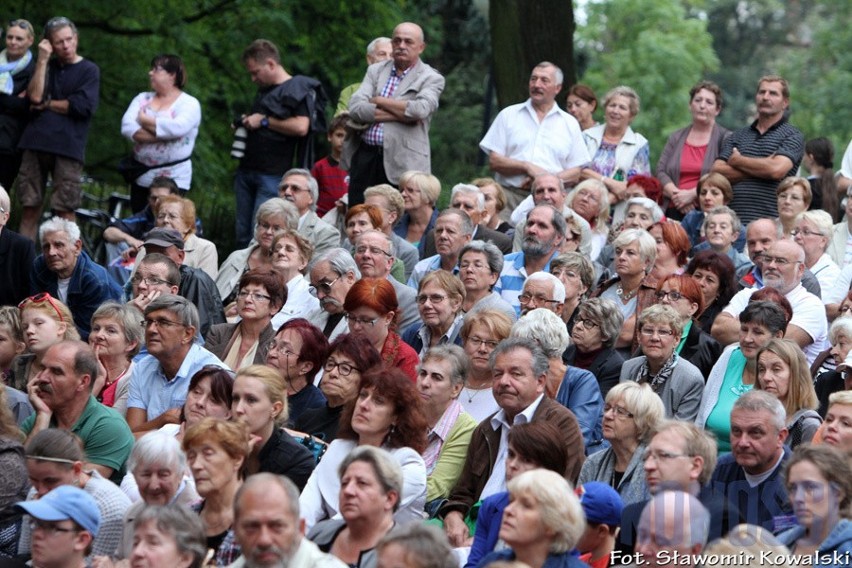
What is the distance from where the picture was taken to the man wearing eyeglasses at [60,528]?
6941 mm

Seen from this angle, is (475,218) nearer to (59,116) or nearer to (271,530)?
(59,116)

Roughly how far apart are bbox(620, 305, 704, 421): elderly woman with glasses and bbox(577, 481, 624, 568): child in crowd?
86.6 inches

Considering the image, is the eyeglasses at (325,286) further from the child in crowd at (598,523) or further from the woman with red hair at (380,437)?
the child in crowd at (598,523)

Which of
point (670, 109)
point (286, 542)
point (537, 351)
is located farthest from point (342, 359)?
point (670, 109)

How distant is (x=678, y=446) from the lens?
24.7ft

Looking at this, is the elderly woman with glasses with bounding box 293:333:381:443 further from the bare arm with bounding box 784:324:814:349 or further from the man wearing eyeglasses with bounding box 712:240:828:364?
the bare arm with bounding box 784:324:814:349

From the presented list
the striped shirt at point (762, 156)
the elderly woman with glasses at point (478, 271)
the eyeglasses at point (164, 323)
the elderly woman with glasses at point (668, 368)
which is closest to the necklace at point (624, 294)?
the elderly woman with glasses at point (478, 271)

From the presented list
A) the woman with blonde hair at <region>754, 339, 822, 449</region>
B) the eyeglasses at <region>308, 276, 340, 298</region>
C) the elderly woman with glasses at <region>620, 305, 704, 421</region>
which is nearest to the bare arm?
the elderly woman with glasses at <region>620, 305, 704, 421</region>

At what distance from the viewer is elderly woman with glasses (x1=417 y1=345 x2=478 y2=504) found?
8.98 meters

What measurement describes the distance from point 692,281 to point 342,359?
108 inches

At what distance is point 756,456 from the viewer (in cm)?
795

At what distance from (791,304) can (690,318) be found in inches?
29.5

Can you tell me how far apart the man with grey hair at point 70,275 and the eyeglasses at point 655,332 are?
4.11 metres

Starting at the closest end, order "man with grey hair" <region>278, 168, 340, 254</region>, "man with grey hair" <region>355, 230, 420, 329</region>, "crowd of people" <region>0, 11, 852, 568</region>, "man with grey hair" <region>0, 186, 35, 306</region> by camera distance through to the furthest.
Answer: "crowd of people" <region>0, 11, 852, 568</region>, "man with grey hair" <region>355, 230, 420, 329</region>, "man with grey hair" <region>0, 186, 35, 306</region>, "man with grey hair" <region>278, 168, 340, 254</region>
